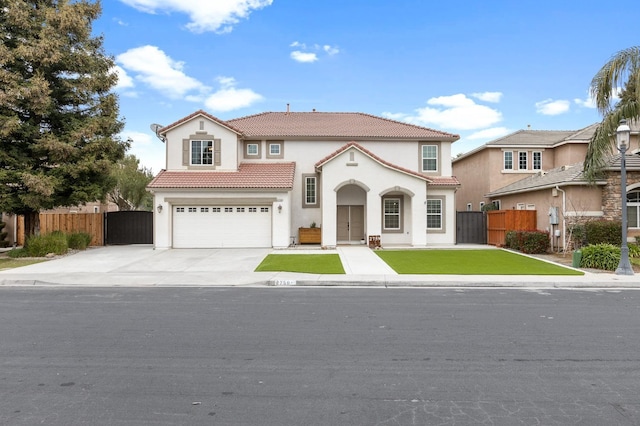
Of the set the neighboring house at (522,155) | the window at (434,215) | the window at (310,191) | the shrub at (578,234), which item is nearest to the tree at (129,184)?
the window at (310,191)

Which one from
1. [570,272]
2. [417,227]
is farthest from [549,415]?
[417,227]

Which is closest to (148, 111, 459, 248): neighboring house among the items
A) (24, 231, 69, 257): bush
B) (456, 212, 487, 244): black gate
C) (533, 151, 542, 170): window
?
(456, 212, 487, 244): black gate

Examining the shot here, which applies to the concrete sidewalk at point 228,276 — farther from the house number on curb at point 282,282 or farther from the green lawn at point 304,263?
the green lawn at point 304,263

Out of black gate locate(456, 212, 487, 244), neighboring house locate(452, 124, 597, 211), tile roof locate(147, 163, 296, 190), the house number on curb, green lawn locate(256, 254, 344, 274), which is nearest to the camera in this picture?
the house number on curb

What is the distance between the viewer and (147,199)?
43031 millimetres

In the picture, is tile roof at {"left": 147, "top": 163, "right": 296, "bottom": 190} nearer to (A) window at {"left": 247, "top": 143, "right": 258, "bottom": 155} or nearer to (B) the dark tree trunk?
(A) window at {"left": 247, "top": 143, "right": 258, "bottom": 155}

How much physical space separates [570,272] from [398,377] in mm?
11504

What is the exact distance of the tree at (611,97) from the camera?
52.2 feet

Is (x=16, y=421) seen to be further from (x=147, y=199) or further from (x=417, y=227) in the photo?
(x=147, y=199)

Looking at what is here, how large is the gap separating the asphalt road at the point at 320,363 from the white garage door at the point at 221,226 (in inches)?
494

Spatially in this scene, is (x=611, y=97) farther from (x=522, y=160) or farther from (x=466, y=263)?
(x=522, y=160)

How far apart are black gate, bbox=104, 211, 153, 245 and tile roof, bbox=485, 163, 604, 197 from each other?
21.3m

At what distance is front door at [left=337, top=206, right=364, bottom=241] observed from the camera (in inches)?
990

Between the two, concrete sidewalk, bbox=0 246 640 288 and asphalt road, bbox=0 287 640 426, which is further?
concrete sidewalk, bbox=0 246 640 288
